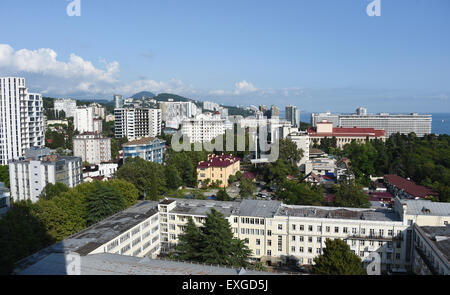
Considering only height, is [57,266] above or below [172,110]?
below

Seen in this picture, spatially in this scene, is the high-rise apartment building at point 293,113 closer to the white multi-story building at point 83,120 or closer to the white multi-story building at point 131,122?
the white multi-story building at point 131,122

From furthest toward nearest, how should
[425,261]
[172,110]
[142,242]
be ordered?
[172,110], [142,242], [425,261]

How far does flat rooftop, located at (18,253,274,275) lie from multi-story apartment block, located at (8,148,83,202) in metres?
10.9

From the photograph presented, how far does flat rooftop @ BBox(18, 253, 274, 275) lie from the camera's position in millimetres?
7543

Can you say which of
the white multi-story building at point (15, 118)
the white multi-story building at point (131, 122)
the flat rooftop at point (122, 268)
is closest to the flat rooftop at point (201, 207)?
the flat rooftop at point (122, 268)

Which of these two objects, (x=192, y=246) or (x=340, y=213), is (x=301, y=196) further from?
(x=192, y=246)

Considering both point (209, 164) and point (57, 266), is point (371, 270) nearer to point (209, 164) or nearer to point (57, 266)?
point (57, 266)

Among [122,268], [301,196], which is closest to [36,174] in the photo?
[122,268]

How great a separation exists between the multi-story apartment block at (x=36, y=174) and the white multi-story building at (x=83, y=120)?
1172 inches

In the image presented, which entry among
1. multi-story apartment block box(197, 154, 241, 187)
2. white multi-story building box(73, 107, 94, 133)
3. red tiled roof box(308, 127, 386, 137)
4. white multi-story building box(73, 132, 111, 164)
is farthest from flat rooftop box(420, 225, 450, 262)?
white multi-story building box(73, 107, 94, 133)

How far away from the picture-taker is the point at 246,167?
30.6 m

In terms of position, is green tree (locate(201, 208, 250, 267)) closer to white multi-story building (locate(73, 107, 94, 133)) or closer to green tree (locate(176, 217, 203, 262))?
green tree (locate(176, 217, 203, 262))
